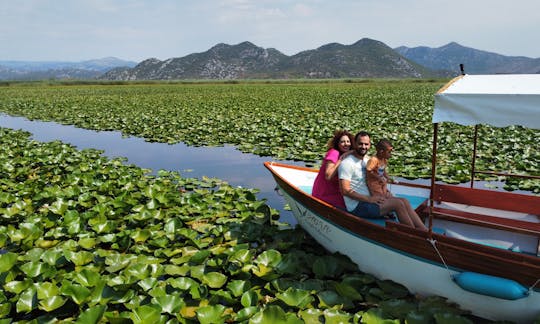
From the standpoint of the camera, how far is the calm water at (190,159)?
7469 millimetres

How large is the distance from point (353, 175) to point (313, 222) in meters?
0.81

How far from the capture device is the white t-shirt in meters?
4.05

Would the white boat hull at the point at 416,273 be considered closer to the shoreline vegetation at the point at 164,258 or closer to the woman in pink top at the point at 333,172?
the shoreline vegetation at the point at 164,258

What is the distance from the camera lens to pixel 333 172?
4.29 meters

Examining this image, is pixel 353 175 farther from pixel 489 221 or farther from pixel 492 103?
pixel 489 221

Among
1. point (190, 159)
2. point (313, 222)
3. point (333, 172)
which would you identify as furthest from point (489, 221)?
point (190, 159)

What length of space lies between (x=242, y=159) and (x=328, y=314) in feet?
21.7

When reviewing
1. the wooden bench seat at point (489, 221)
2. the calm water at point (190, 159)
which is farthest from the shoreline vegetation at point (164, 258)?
the wooden bench seat at point (489, 221)

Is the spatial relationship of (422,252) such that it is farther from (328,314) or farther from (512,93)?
(512,93)

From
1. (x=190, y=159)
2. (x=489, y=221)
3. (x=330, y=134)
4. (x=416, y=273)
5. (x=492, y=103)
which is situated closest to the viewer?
(x=492, y=103)

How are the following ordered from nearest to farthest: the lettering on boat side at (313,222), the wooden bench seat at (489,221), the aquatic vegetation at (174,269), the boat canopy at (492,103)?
the boat canopy at (492,103)
the aquatic vegetation at (174,269)
the wooden bench seat at (489,221)
the lettering on boat side at (313,222)

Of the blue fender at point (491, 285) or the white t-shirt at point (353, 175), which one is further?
the white t-shirt at point (353, 175)

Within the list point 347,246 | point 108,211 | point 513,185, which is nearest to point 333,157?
point 347,246

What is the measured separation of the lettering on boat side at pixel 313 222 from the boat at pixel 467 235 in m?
0.02
